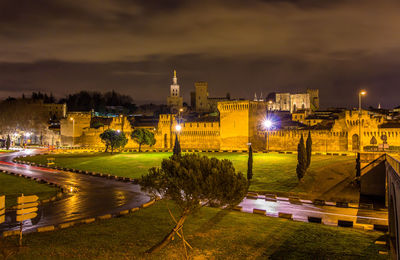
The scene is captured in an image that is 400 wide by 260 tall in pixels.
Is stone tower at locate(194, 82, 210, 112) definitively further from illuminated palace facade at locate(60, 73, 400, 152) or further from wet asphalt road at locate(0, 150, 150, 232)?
wet asphalt road at locate(0, 150, 150, 232)

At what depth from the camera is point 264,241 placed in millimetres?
13844

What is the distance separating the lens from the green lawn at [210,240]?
472 inches

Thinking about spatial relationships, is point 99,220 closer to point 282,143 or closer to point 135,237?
point 135,237

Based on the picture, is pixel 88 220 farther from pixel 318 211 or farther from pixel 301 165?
A: pixel 301 165

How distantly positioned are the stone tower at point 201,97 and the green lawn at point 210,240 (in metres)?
116

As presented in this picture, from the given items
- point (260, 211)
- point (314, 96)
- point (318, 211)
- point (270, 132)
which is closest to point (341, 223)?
point (318, 211)

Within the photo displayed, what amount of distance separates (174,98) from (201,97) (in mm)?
16931

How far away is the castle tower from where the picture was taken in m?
142

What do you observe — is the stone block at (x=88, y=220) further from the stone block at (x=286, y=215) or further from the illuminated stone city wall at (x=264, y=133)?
the illuminated stone city wall at (x=264, y=133)

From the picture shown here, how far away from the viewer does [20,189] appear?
942 inches

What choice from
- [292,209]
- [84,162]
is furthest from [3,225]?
[84,162]

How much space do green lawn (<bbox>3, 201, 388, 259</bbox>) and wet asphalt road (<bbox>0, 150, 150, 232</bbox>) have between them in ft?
6.20

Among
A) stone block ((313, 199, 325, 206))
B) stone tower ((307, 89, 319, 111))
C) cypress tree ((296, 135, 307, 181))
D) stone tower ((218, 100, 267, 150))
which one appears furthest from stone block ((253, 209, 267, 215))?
stone tower ((307, 89, 319, 111))

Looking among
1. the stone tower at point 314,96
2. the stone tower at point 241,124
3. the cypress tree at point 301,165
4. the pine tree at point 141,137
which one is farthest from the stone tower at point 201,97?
the cypress tree at point 301,165
